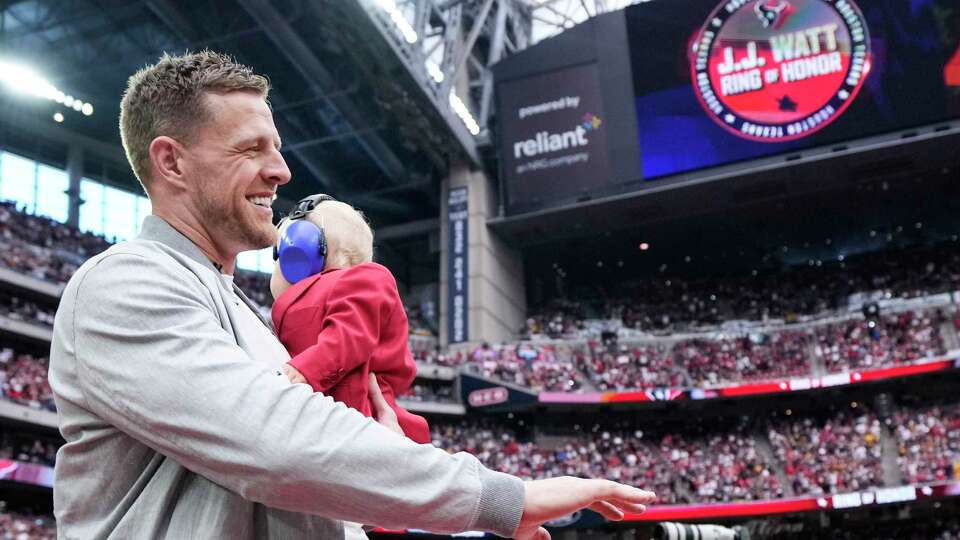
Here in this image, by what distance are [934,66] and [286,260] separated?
31.0 m

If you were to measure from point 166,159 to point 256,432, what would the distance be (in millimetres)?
690

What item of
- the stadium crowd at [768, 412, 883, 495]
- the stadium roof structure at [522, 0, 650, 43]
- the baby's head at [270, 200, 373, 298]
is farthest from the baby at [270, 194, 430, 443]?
the stadium roof structure at [522, 0, 650, 43]

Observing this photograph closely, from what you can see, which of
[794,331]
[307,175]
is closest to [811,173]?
[794,331]

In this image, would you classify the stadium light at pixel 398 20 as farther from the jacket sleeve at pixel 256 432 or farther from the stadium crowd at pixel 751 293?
the jacket sleeve at pixel 256 432

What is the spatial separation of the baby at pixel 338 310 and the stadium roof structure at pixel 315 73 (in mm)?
25001

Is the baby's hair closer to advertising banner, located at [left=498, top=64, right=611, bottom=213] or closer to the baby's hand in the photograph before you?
the baby's hand

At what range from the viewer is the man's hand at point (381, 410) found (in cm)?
264

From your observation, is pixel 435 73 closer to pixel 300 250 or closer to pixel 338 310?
pixel 300 250

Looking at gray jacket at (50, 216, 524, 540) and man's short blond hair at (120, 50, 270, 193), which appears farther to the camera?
man's short blond hair at (120, 50, 270, 193)

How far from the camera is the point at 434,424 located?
107ft

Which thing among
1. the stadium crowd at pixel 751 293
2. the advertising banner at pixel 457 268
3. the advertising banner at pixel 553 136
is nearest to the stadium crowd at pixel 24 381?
the advertising banner at pixel 457 268

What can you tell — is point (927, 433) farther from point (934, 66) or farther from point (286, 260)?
point (286, 260)

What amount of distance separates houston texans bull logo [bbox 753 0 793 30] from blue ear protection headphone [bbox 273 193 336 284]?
3163 centimetres

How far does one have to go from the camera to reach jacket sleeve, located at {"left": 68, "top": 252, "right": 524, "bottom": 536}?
4.40ft
